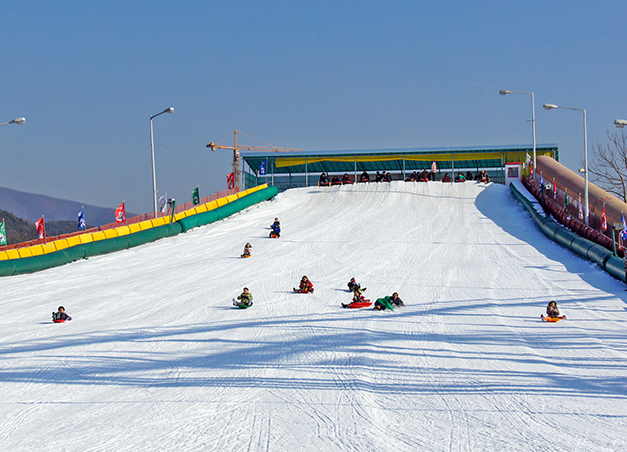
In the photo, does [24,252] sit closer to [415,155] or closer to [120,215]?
[120,215]

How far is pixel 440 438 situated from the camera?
6434mm

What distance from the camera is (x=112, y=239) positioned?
24875mm

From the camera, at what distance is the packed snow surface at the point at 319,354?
6730mm

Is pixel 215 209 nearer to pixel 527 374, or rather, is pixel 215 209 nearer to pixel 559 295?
pixel 559 295

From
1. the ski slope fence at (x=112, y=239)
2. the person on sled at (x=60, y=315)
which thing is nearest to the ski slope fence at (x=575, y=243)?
the person on sled at (x=60, y=315)

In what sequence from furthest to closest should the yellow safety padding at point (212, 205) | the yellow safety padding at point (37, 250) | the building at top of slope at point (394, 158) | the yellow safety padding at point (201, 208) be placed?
the building at top of slope at point (394, 158) < the yellow safety padding at point (212, 205) < the yellow safety padding at point (201, 208) < the yellow safety padding at point (37, 250)

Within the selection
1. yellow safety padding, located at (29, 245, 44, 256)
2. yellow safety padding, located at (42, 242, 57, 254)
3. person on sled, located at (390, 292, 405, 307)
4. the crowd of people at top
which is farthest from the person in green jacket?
the crowd of people at top

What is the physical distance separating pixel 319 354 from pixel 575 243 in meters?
14.5

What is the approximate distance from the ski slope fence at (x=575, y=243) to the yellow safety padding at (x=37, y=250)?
21.6m

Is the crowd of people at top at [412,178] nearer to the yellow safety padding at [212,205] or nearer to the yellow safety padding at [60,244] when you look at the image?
the yellow safety padding at [212,205]

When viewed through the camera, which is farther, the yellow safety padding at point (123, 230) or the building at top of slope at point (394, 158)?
the building at top of slope at point (394, 158)

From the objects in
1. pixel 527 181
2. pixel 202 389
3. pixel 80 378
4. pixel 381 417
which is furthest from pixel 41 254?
pixel 527 181

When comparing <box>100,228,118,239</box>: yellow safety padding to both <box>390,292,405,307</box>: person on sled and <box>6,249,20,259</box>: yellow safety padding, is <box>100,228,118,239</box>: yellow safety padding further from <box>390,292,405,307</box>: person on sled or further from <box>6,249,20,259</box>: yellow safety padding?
<box>390,292,405,307</box>: person on sled

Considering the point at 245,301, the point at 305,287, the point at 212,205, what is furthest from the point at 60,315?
the point at 212,205
